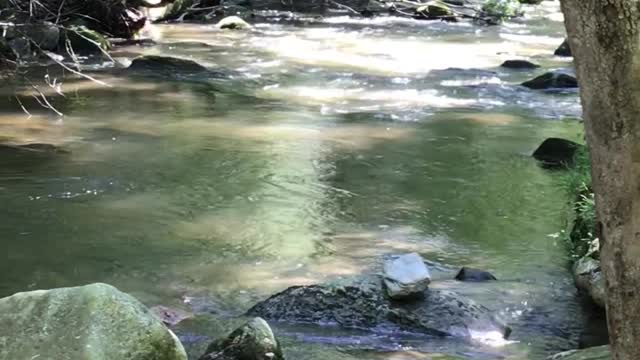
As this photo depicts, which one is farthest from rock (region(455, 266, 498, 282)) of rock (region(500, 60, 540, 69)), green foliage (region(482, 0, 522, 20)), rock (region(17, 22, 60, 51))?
green foliage (region(482, 0, 522, 20))

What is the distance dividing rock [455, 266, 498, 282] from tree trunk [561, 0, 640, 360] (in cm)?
413

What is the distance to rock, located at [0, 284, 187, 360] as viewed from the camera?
3.81 metres

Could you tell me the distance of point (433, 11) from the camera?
23922 mm

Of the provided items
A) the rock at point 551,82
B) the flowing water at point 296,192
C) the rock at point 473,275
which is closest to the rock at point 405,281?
the flowing water at point 296,192

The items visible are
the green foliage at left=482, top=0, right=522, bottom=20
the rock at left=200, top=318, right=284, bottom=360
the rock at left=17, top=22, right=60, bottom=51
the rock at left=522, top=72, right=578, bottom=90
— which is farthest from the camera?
the green foliage at left=482, top=0, right=522, bottom=20

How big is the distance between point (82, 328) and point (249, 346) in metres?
0.89

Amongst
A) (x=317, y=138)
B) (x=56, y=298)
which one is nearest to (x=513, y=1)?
(x=317, y=138)

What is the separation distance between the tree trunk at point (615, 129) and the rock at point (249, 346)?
2.66 m

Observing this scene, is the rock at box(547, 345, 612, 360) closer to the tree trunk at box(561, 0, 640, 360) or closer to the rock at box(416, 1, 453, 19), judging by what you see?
the tree trunk at box(561, 0, 640, 360)

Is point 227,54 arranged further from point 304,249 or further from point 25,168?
point 304,249

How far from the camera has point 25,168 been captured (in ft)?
28.9

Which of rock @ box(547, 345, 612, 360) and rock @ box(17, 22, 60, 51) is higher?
rock @ box(547, 345, 612, 360)

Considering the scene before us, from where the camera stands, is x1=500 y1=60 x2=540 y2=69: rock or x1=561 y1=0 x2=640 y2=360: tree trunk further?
x1=500 y1=60 x2=540 y2=69: rock

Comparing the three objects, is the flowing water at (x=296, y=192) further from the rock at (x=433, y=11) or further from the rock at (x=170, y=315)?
the rock at (x=433, y=11)
